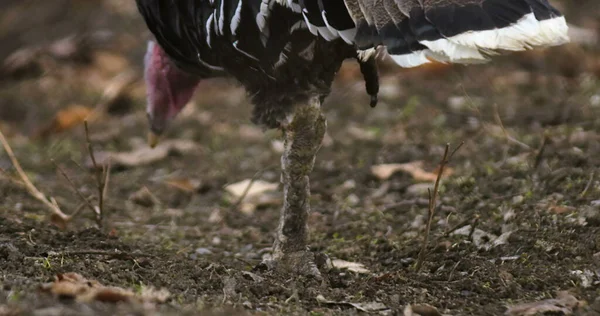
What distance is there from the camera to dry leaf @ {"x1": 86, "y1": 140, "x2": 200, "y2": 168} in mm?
6250

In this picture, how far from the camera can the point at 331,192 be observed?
5.19 m

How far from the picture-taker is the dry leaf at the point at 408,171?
511 centimetres

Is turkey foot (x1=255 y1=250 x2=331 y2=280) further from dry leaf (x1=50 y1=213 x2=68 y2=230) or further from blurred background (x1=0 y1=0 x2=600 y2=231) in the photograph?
dry leaf (x1=50 y1=213 x2=68 y2=230)

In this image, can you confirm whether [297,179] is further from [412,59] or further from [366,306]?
[412,59]

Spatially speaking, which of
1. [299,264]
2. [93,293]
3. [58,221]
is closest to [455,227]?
[299,264]

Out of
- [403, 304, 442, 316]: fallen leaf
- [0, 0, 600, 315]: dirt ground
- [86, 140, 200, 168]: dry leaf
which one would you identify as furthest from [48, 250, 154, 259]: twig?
[86, 140, 200, 168]: dry leaf

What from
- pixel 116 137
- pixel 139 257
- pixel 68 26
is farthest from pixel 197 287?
pixel 68 26

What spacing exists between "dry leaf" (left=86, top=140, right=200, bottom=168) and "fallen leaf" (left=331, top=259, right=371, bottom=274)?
9.20 feet

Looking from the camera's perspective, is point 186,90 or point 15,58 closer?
point 186,90

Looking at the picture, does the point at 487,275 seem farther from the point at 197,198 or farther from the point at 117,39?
the point at 117,39

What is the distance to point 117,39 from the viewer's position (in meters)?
9.44

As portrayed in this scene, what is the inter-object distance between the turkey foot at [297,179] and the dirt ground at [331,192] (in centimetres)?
18

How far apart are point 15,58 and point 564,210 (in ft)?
18.9

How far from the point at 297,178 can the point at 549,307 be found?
3.87 ft
